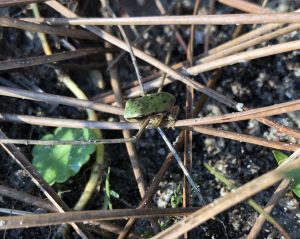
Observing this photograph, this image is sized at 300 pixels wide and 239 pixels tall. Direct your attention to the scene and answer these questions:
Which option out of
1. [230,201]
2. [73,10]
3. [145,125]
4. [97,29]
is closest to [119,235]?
[145,125]

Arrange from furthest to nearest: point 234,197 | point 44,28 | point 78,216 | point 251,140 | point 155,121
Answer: point 44,28, point 155,121, point 251,140, point 78,216, point 234,197

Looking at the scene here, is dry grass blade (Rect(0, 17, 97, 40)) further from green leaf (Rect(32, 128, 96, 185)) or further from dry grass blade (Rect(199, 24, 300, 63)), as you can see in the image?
dry grass blade (Rect(199, 24, 300, 63))

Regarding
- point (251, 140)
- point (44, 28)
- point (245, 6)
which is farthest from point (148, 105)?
point (245, 6)

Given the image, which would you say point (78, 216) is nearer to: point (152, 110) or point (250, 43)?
point (152, 110)

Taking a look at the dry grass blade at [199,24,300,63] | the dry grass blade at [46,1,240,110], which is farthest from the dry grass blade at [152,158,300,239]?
the dry grass blade at [199,24,300,63]

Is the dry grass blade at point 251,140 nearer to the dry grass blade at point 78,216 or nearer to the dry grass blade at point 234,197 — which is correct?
the dry grass blade at point 78,216

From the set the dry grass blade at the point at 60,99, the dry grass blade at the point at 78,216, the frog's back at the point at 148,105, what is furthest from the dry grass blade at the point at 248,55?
the dry grass blade at the point at 78,216

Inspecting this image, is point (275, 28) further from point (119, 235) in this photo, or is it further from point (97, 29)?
point (119, 235)
